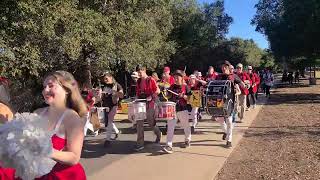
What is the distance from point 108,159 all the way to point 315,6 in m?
19.5

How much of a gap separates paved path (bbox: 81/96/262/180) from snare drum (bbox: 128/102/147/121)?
697mm

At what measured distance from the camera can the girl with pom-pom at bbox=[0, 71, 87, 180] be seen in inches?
143

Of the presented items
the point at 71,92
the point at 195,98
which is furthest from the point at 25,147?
the point at 195,98

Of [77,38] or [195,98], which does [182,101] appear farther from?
[77,38]

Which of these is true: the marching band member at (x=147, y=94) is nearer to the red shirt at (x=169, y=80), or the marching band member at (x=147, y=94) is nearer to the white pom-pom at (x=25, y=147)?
the red shirt at (x=169, y=80)

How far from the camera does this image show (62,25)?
18.2 m

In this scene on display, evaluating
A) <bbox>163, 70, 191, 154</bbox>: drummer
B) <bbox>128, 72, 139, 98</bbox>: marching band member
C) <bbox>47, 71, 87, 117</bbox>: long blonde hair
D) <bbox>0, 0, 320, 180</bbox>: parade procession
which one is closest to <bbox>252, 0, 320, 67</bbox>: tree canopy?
<bbox>0, 0, 320, 180</bbox>: parade procession

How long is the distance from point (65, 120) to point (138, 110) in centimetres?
703

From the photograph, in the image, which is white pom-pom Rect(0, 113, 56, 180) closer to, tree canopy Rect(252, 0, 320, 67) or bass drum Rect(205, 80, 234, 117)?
bass drum Rect(205, 80, 234, 117)

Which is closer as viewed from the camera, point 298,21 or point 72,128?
point 72,128

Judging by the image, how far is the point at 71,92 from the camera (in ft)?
12.8

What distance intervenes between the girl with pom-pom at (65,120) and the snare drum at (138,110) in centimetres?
674

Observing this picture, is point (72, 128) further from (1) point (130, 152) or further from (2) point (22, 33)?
(2) point (22, 33)

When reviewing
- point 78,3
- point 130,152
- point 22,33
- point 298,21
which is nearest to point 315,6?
point 298,21
